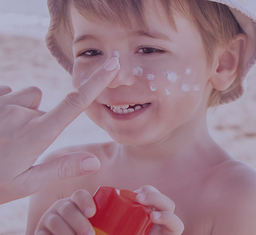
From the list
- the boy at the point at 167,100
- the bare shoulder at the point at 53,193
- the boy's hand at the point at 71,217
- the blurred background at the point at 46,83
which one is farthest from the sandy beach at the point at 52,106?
the boy's hand at the point at 71,217

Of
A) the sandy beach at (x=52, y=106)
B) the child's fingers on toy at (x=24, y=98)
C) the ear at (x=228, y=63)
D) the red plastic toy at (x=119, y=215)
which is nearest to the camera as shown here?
the red plastic toy at (x=119, y=215)

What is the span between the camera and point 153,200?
1.98 feet

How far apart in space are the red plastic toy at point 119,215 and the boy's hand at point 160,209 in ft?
0.04

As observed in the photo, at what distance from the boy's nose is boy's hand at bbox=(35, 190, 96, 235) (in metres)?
0.24

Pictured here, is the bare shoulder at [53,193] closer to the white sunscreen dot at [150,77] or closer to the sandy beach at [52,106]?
Answer: the white sunscreen dot at [150,77]

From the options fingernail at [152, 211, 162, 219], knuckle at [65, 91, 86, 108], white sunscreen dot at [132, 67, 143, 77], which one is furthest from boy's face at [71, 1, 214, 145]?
fingernail at [152, 211, 162, 219]

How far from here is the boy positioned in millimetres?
728

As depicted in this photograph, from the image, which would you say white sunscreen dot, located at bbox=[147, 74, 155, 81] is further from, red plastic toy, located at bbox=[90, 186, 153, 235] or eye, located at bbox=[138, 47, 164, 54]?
red plastic toy, located at bbox=[90, 186, 153, 235]

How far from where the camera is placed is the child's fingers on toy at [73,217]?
588 millimetres

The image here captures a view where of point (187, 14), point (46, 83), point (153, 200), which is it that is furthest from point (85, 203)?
point (46, 83)

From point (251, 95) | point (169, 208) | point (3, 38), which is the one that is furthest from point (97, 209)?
point (3, 38)

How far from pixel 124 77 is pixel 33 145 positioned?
0.84 ft

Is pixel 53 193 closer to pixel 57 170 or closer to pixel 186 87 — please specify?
pixel 57 170

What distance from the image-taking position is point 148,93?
0.76m
